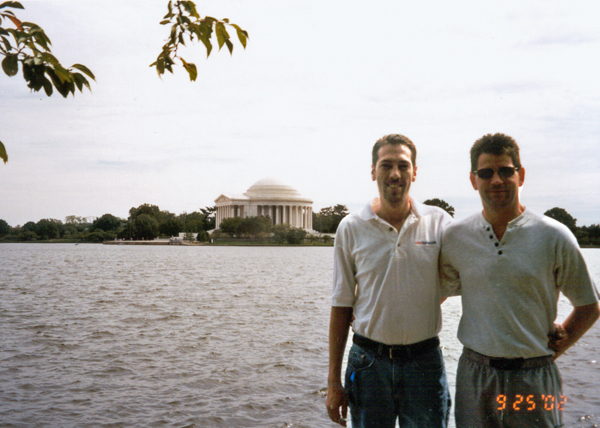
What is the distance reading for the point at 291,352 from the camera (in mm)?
15438

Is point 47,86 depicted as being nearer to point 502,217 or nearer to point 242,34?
point 242,34

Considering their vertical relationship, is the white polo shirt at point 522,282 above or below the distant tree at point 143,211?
below

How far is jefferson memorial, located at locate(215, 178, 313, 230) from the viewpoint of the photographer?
520 feet

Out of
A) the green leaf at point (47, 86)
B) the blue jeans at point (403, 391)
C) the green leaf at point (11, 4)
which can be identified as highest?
the green leaf at point (11, 4)

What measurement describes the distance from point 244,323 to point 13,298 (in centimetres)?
1530

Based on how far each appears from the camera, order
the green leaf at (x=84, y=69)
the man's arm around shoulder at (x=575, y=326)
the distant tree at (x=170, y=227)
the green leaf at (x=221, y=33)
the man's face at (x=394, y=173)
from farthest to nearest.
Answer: the distant tree at (x=170, y=227) < the man's face at (x=394, y=173) < the man's arm around shoulder at (x=575, y=326) < the green leaf at (x=221, y=33) < the green leaf at (x=84, y=69)

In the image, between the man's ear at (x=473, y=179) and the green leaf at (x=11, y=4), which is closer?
the green leaf at (x=11, y=4)

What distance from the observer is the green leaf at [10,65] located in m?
3.24

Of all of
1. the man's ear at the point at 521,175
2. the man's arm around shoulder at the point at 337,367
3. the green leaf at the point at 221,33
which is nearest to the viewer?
the green leaf at the point at 221,33

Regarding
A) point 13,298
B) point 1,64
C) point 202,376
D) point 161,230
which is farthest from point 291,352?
point 161,230

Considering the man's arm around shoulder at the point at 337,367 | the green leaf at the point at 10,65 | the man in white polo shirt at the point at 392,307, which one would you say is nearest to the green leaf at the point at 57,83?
the green leaf at the point at 10,65

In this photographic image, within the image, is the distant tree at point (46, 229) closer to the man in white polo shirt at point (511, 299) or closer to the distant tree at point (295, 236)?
the distant tree at point (295, 236)

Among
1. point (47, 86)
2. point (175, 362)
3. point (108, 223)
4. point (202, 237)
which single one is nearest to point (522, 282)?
point (47, 86)

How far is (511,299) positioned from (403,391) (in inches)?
46.7
